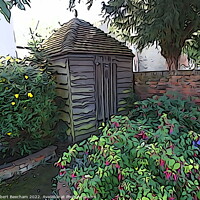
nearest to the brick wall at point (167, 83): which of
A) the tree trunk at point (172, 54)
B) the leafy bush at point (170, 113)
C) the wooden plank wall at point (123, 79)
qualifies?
the wooden plank wall at point (123, 79)

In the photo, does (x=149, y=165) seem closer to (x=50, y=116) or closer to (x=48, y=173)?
(x=48, y=173)

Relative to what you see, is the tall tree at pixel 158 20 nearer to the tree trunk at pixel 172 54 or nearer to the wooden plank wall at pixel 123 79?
the tree trunk at pixel 172 54

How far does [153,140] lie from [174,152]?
225mm

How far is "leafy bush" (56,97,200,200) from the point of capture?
123 centimetres

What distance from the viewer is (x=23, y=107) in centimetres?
295

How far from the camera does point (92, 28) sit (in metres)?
4.43

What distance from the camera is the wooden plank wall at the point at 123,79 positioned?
4398 millimetres

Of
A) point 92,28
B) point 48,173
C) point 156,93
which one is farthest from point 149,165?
point 92,28

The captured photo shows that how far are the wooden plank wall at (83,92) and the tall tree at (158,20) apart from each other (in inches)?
53.7

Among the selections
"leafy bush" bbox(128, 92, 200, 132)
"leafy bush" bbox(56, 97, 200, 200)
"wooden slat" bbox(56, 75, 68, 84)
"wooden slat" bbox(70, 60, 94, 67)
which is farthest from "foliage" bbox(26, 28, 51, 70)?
"leafy bush" bbox(56, 97, 200, 200)

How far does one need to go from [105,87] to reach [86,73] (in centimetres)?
55

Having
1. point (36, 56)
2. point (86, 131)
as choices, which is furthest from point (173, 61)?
point (36, 56)

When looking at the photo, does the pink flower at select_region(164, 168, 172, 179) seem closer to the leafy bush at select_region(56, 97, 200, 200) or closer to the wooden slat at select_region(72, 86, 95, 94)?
the leafy bush at select_region(56, 97, 200, 200)

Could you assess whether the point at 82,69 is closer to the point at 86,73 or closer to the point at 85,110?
the point at 86,73
